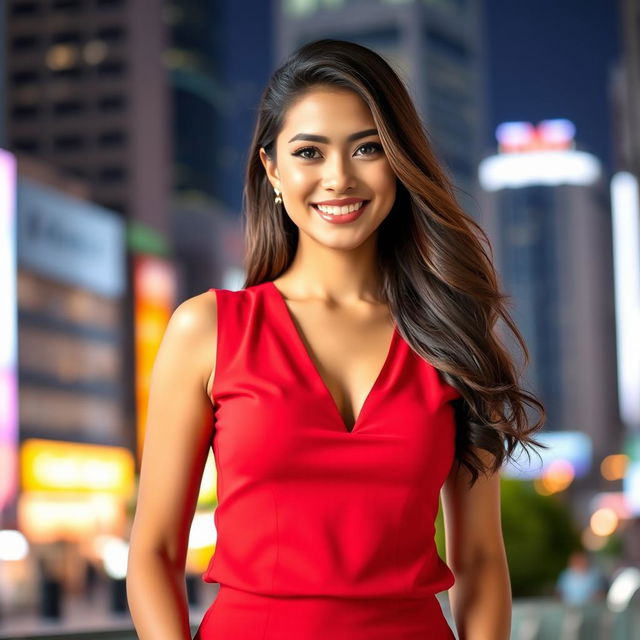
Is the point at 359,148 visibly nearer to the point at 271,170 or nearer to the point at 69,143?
the point at 271,170

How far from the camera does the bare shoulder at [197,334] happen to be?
1.89m

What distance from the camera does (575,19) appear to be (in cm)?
9044

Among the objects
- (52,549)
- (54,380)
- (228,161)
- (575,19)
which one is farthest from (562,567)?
(575,19)

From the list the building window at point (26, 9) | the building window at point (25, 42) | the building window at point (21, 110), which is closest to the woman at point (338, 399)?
the building window at point (21, 110)

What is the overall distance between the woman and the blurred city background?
0.23m

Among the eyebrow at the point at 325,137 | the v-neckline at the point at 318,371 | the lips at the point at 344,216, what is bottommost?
the v-neckline at the point at 318,371

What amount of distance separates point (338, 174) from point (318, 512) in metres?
0.53

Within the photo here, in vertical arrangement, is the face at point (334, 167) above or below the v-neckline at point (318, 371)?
above

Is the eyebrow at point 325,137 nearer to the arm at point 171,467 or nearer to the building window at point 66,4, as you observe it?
the arm at point 171,467

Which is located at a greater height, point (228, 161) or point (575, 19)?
point (575, 19)

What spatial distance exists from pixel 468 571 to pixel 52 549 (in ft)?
119

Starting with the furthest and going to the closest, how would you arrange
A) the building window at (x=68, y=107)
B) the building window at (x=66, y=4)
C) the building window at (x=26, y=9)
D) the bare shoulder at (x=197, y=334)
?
1. the building window at (x=26, y=9)
2. the building window at (x=66, y=4)
3. the building window at (x=68, y=107)
4. the bare shoulder at (x=197, y=334)

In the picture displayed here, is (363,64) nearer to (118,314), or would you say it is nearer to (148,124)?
(118,314)

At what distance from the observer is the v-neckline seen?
1.84 meters
